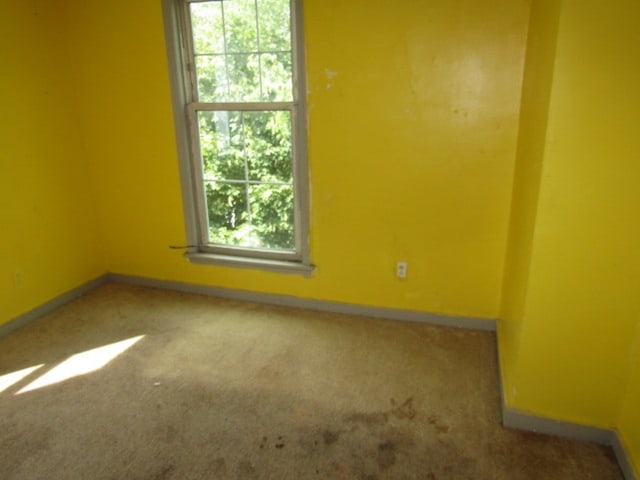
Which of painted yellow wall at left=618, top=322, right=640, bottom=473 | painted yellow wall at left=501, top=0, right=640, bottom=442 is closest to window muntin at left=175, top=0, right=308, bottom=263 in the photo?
painted yellow wall at left=501, top=0, right=640, bottom=442

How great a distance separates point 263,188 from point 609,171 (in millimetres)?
1963

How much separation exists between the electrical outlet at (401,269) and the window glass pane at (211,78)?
1.55 meters

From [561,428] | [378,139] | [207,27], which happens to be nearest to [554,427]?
[561,428]

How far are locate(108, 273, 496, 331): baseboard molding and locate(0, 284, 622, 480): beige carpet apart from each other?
0.22 ft

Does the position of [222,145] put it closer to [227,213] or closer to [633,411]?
[227,213]

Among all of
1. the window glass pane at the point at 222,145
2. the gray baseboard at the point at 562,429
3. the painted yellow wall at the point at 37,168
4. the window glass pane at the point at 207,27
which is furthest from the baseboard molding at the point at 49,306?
the gray baseboard at the point at 562,429

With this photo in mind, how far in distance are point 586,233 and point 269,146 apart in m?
1.87

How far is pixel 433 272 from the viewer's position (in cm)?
262

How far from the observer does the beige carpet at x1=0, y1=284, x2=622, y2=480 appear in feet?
5.43

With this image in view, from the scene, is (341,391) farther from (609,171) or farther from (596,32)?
(596,32)

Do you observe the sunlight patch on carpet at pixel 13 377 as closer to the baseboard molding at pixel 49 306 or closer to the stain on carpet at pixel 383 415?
the baseboard molding at pixel 49 306

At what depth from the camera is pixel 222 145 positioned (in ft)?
9.40

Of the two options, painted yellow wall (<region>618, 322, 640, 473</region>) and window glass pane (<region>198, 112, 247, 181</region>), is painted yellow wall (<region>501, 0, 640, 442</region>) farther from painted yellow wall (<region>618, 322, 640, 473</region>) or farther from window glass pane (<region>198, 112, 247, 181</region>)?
window glass pane (<region>198, 112, 247, 181</region>)

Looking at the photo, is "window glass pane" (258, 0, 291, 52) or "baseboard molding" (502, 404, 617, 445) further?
"window glass pane" (258, 0, 291, 52)
